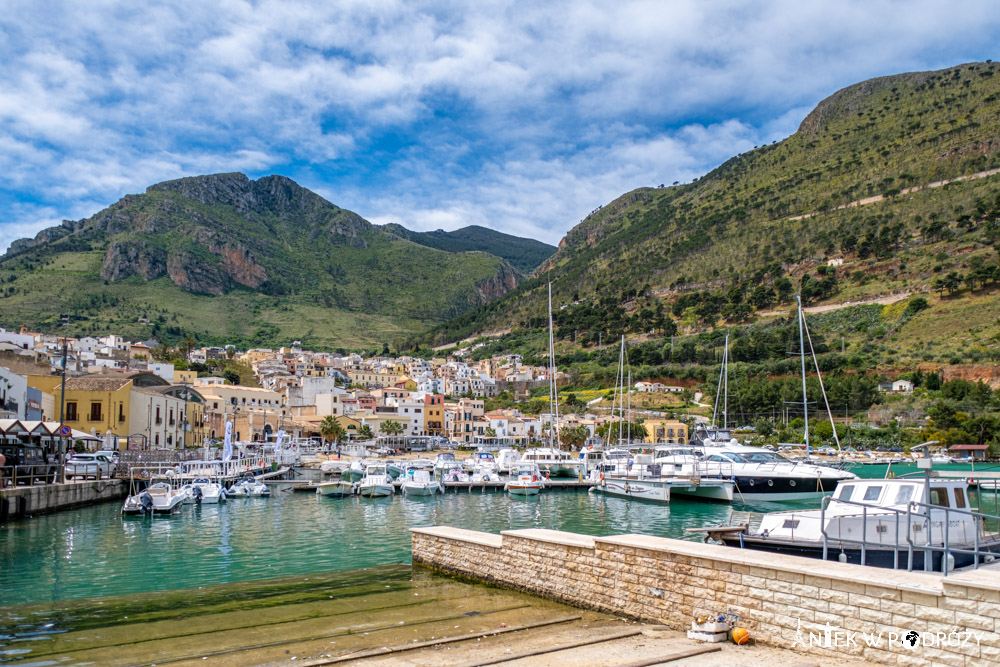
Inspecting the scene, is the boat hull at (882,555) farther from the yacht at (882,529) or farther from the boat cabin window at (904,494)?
the boat cabin window at (904,494)

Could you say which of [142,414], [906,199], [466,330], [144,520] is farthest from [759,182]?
[144,520]

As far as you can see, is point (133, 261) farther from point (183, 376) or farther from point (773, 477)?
point (773, 477)

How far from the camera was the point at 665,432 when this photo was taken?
273ft

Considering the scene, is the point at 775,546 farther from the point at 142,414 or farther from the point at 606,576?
the point at 142,414

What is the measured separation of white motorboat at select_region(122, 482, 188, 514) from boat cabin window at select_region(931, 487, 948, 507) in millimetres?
30424

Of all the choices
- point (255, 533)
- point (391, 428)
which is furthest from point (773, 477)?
point (391, 428)

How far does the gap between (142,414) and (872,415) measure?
71824 mm

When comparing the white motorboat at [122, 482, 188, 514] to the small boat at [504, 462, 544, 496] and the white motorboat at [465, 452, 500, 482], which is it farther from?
the white motorboat at [465, 452, 500, 482]

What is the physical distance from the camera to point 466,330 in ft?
639

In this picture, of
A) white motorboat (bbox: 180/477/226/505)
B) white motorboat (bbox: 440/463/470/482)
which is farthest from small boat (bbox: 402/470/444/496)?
white motorboat (bbox: 180/477/226/505)

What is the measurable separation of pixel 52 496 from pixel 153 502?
12.9 ft

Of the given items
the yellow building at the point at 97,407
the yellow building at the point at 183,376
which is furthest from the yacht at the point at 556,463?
the yellow building at the point at 183,376

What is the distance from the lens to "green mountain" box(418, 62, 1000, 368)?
107 meters

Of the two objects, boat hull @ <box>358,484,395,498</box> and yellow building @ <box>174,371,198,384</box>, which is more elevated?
yellow building @ <box>174,371,198,384</box>
